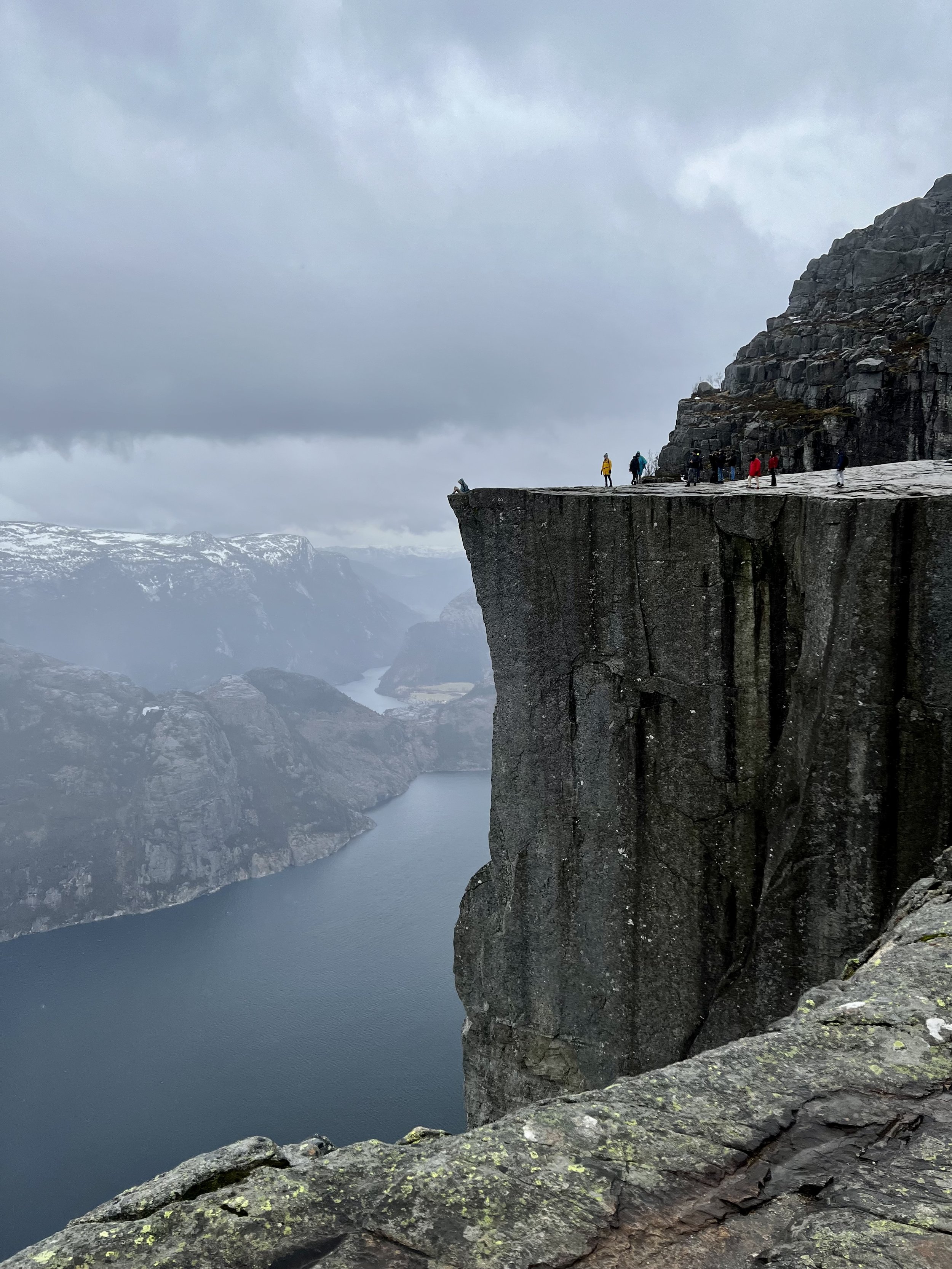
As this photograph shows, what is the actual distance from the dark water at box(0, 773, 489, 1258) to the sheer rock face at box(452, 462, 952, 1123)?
251ft

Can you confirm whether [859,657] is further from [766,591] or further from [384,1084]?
[384,1084]

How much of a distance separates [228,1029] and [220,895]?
80.9 m

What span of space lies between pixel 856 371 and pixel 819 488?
572 inches

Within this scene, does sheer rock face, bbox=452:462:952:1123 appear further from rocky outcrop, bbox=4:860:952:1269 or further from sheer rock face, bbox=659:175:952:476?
rocky outcrop, bbox=4:860:952:1269

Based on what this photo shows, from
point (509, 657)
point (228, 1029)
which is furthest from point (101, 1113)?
point (509, 657)

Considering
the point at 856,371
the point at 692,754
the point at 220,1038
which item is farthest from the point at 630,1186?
the point at 220,1038

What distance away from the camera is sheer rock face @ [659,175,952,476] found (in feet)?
82.4

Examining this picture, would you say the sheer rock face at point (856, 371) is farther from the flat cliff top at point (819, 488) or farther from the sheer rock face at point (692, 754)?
the sheer rock face at point (692, 754)

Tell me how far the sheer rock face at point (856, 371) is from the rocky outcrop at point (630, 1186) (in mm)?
22394

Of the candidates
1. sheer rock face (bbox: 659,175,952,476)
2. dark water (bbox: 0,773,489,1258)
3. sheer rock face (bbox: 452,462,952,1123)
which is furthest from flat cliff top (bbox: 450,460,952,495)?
dark water (bbox: 0,773,489,1258)

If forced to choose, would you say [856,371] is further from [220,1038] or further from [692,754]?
[220,1038]

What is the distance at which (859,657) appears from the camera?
13.7 m

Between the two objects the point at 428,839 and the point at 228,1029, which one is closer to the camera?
the point at 228,1029

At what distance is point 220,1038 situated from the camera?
344 ft
